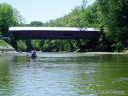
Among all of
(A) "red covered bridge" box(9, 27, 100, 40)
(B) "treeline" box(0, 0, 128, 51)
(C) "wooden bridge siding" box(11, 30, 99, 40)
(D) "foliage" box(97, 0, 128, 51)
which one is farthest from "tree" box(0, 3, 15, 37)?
(D) "foliage" box(97, 0, 128, 51)

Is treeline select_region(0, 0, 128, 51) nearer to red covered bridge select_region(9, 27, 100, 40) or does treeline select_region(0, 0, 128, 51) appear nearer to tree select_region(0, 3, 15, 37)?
tree select_region(0, 3, 15, 37)

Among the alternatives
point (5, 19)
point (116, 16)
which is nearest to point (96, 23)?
point (5, 19)

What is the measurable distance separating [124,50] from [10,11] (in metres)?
47.6

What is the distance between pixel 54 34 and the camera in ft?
339

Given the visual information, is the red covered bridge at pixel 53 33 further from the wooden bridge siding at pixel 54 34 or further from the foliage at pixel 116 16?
the foliage at pixel 116 16

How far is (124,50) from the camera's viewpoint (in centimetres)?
8756

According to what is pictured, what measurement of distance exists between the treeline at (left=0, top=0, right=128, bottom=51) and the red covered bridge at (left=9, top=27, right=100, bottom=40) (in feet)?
9.34

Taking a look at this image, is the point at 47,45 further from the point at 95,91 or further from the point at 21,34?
the point at 95,91

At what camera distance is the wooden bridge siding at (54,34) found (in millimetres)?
102812

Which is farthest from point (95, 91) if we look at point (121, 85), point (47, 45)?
point (47, 45)

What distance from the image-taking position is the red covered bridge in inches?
4038

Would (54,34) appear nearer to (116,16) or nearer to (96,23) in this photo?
(96,23)

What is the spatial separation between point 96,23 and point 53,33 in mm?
16727

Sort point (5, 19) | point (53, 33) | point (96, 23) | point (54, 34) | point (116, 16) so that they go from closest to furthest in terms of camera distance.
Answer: point (116, 16) → point (53, 33) → point (54, 34) → point (96, 23) → point (5, 19)
